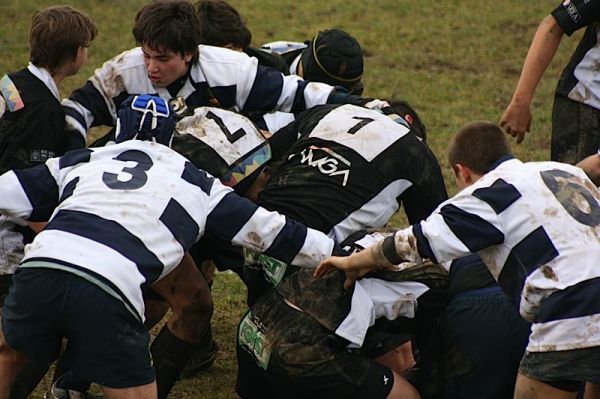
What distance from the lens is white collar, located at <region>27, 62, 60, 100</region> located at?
5172 millimetres

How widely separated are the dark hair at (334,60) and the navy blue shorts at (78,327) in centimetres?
227

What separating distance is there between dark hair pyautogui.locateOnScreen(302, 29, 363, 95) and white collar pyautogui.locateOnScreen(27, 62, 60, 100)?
1.39 m

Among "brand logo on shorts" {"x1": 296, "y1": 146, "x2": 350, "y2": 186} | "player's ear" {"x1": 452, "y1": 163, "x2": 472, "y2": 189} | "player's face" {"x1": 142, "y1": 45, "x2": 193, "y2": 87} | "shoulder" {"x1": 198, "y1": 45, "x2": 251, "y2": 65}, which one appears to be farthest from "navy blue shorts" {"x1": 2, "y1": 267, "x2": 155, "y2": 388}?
"shoulder" {"x1": 198, "y1": 45, "x2": 251, "y2": 65}

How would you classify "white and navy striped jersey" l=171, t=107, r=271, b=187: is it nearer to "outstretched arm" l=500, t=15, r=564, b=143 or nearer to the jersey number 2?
the jersey number 2

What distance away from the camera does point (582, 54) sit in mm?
6055

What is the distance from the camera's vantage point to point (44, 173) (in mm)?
4277

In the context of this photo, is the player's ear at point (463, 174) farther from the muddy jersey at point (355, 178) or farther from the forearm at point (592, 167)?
the forearm at point (592, 167)

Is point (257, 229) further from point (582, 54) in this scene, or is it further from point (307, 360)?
point (582, 54)

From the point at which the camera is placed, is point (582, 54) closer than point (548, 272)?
No

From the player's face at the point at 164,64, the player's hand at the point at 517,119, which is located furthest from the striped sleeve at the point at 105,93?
the player's hand at the point at 517,119

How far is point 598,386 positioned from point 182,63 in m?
2.39

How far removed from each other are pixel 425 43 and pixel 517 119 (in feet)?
20.2

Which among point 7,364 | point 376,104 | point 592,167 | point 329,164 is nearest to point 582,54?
point 592,167

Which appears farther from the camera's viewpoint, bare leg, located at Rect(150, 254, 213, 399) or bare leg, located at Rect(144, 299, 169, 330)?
bare leg, located at Rect(144, 299, 169, 330)
